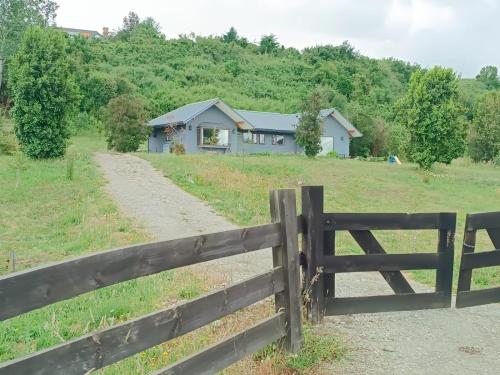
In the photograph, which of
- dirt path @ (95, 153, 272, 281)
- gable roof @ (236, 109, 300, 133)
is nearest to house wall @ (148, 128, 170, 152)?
gable roof @ (236, 109, 300, 133)

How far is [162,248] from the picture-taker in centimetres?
311

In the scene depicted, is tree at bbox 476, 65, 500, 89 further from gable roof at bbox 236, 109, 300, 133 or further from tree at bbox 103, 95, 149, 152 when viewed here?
tree at bbox 103, 95, 149, 152

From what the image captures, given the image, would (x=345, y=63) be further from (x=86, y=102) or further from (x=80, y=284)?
(x=80, y=284)

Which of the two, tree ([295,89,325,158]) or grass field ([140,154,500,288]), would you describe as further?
tree ([295,89,325,158])

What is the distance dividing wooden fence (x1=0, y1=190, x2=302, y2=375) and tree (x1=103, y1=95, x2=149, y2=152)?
27787 mm

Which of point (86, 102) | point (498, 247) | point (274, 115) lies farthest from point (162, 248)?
point (86, 102)

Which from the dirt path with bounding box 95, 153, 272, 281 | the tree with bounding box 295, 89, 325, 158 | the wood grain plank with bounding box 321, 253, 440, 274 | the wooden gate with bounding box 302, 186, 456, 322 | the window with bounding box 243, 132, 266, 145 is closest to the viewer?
the wooden gate with bounding box 302, 186, 456, 322

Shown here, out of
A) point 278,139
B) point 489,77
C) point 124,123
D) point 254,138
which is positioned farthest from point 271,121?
point 489,77

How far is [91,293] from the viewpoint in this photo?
6.40 metres

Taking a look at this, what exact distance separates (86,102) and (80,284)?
47.7m

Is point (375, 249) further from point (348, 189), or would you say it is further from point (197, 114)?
point (197, 114)

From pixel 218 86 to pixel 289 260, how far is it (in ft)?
192

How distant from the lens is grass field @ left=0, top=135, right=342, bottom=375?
434 cm

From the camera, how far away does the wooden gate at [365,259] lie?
4.98 m
